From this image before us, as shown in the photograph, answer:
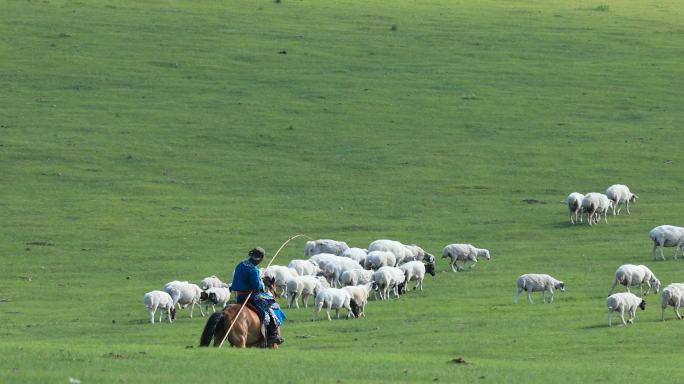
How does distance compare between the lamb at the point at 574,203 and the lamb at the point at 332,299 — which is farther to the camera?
the lamb at the point at 574,203

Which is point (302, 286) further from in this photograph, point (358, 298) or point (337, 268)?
point (337, 268)

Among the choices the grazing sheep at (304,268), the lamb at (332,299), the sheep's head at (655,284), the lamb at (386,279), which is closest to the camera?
the lamb at (332,299)

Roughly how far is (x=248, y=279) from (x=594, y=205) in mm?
24514

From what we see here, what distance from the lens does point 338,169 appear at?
51.9 meters

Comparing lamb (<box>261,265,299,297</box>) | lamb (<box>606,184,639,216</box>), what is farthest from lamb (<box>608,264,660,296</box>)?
lamb (<box>606,184,639,216</box>)

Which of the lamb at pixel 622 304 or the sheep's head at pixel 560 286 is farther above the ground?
the sheep's head at pixel 560 286

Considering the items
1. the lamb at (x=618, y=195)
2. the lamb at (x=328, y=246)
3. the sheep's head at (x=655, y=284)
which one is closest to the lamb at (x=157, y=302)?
the lamb at (x=328, y=246)

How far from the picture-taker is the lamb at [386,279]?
31688 mm

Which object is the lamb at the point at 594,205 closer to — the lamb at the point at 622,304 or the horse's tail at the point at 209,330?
the lamb at the point at 622,304

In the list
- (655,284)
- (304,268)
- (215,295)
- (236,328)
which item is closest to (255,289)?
(236,328)

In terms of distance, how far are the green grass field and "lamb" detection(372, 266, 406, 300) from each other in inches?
32.1

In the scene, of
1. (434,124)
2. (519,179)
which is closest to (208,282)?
(519,179)

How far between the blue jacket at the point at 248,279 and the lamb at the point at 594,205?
2428 cm

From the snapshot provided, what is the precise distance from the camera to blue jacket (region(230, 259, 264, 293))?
802 inches
